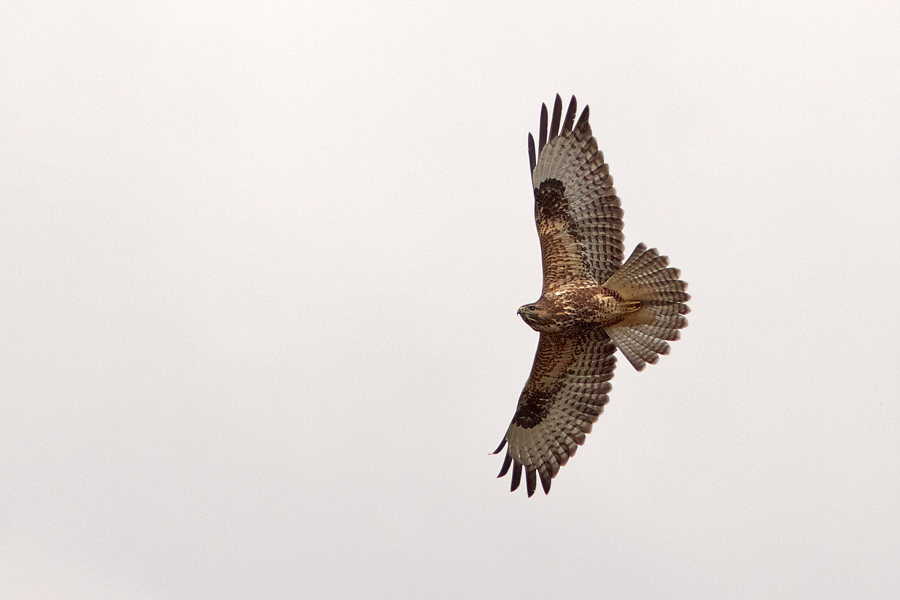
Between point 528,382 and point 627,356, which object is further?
point 528,382

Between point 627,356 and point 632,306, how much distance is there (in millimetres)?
690

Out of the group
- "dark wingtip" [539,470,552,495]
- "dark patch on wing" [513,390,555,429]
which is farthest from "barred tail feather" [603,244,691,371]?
"dark wingtip" [539,470,552,495]

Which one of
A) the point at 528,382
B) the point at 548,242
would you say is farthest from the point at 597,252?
the point at 528,382

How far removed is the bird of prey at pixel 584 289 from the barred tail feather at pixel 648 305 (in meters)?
0.01

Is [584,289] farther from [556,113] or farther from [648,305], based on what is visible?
[556,113]

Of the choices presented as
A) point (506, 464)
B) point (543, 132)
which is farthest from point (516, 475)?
point (543, 132)

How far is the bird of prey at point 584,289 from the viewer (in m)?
16.4

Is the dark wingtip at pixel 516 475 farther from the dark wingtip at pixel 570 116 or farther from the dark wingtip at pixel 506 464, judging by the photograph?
the dark wingtip at pixel 570 116

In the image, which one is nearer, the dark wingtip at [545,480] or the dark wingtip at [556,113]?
the dark wingtip at [556,113]

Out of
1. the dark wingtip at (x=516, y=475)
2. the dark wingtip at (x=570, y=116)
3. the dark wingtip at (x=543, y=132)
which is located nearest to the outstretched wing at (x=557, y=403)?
the dark wingtip at (x=516, y=475)

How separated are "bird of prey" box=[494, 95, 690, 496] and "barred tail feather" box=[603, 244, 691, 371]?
1 cm

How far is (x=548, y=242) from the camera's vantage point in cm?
1694

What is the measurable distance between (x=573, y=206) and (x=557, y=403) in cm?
295

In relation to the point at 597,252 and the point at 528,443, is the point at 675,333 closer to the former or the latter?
the point at 597,252
